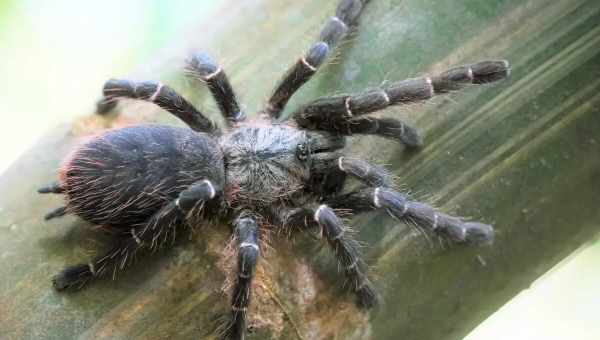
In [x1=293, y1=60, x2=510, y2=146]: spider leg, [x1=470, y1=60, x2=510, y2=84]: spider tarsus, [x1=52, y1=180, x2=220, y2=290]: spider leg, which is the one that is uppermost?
[x1=470, y1=60, x2=510, y2=84]: spider tarsus

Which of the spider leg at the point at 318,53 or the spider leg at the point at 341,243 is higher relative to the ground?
the spider leg at the point at 318,53

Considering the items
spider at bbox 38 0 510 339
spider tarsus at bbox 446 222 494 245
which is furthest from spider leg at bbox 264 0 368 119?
spider tarsus at bbox 446 222 494 245

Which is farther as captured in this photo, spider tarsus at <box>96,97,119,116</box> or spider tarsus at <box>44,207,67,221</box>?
spider tarsus at <box>96,97,119,116</box>

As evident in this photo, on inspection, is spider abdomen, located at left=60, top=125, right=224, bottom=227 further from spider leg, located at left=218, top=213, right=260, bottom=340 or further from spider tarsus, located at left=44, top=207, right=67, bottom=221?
spider leg, located at left=218, top=213, right=260, bottom=340

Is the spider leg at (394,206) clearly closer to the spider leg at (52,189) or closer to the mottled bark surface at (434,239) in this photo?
the mottled bark surface at (434,239)

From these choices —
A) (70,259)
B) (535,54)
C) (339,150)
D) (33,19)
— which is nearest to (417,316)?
(339,150)

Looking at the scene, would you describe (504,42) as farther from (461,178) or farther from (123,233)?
(123,233)

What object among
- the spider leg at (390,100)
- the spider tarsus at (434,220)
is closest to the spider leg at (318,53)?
the spider leg at (390,100)
